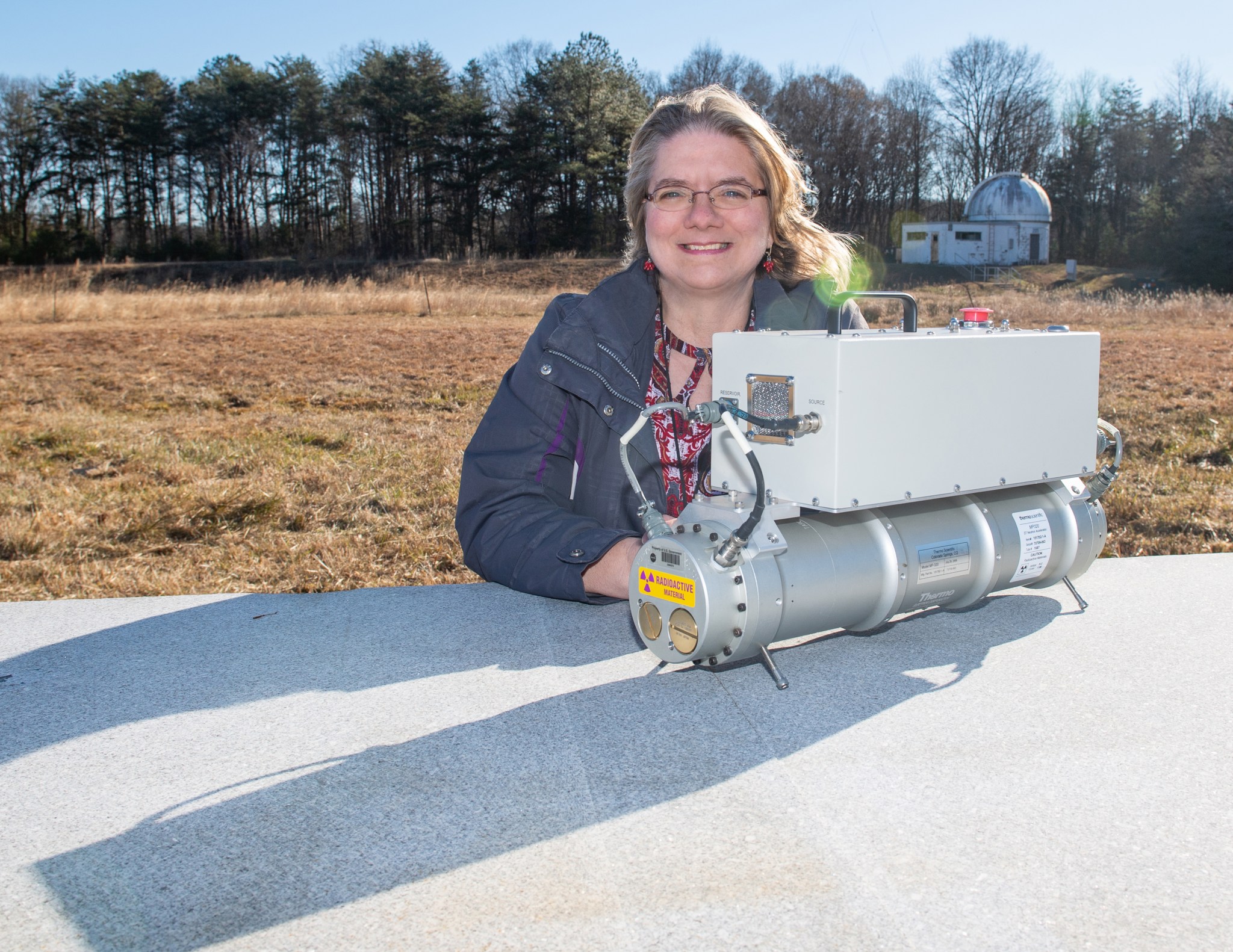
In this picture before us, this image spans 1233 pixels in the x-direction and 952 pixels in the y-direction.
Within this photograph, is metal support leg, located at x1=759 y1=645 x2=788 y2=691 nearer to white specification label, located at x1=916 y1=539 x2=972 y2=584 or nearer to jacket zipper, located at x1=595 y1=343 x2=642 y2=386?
white specification label, located at x1=916 y1=539 x2=972 y2=584

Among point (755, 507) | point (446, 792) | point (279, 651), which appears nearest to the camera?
point (446, 792)

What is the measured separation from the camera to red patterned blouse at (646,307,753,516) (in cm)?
261

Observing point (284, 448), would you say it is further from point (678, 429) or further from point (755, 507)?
point (755, 507)

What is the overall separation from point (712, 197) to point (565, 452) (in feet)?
2.32

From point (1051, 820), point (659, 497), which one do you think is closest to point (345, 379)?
point (659, 497)

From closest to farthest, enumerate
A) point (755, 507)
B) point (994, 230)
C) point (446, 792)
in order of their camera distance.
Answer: point (446, 792) < point (755, 507) < point (994, 230)

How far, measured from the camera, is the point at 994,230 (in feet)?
138

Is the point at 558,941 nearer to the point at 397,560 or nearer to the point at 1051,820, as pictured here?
the point at 1051,820

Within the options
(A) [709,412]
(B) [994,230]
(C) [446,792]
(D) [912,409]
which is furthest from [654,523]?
(B) [994,230]

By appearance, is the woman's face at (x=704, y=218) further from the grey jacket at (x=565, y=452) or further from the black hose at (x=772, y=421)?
the black hose at (x=772, y=421)

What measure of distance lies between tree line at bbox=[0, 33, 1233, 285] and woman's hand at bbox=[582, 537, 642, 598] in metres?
40.4

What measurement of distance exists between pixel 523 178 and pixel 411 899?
146 ft

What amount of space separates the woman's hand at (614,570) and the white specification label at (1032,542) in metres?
0.80

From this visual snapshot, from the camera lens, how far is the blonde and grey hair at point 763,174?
2.51 m
